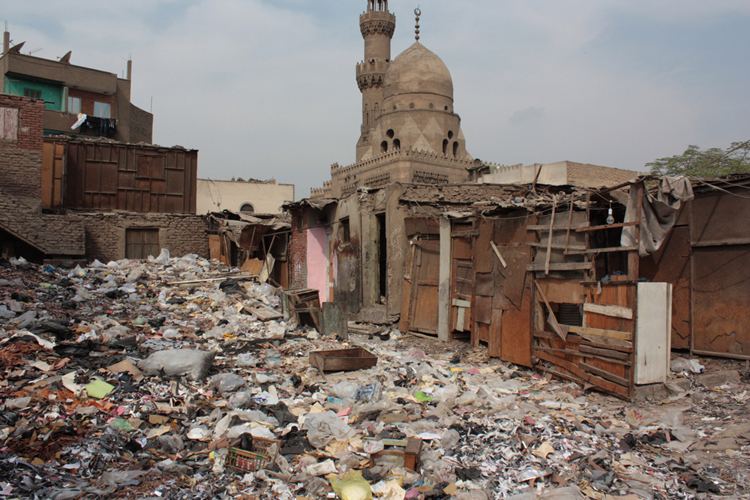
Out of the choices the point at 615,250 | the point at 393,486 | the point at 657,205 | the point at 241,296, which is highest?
the point at 657,205

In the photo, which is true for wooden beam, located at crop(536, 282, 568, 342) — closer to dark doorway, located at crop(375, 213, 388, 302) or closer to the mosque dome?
dark doorway, located at crop(375, 213, 388, 302)

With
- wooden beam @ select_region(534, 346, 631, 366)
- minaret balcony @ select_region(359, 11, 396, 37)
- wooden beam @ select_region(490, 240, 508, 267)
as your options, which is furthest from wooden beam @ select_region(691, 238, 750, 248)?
minaret balcony @ select_region(359, 11, 396, 37)

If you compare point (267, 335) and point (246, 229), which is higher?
point (246, 229)

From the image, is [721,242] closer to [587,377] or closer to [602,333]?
[602,333]

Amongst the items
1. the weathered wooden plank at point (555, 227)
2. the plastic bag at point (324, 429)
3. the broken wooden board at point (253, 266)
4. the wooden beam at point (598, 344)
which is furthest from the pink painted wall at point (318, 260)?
the plastic bag at point (324, 429)

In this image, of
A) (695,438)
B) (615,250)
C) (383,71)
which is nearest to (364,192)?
(615,250)

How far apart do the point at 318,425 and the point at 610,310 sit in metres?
3.76

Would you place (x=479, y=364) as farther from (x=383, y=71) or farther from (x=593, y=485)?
(x=383, y=71)

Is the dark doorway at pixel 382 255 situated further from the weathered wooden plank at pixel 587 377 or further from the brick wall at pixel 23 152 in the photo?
the brick wall at pixel 23 152

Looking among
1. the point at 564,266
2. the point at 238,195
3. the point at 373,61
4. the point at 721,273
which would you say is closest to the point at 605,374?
the point at 564,266

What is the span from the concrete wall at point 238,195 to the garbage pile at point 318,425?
2440 cm

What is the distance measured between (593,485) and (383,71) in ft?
146

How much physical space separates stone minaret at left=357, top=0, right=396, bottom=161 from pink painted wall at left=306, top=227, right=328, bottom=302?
3173 cm

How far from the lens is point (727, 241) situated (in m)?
7.42
